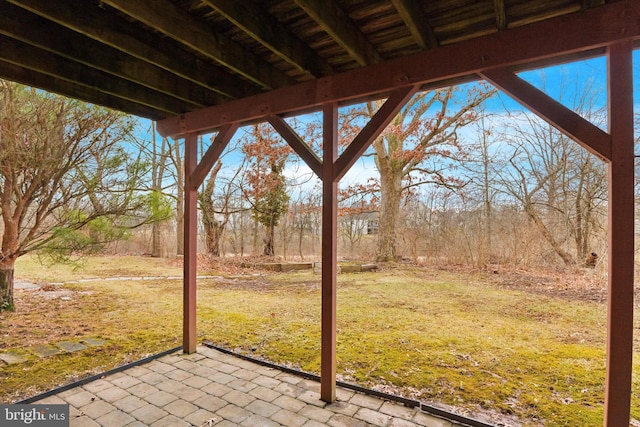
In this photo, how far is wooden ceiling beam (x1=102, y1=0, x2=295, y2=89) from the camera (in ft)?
5.60

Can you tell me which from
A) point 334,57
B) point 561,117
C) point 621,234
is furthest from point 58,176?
point 621,234

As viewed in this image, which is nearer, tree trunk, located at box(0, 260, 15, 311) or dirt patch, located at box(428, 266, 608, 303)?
tree trunk, located at box(0, 260, 15, 311)

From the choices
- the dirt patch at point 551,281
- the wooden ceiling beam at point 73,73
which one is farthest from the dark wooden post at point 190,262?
the dirt patch at point 551,281

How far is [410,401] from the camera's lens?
7.65 feet

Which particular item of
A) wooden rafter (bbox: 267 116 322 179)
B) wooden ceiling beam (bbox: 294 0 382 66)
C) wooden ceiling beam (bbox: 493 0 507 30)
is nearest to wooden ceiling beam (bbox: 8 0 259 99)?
wooden rafter (bbox: 267 116 322 179)

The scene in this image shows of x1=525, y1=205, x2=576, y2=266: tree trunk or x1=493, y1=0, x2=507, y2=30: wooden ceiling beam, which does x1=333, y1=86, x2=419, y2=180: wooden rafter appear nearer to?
x1=493, y1=0, x2=507, y2=30: wooden ceiling beam

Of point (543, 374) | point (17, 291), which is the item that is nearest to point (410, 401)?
point (543, 374)

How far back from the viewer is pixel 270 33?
1.91 metres

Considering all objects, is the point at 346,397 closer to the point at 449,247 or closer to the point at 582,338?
the point at 582,338

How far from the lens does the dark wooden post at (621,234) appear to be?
1.53 meters

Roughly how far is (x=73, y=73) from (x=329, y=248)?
239 cm

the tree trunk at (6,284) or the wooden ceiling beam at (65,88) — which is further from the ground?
the wooden ceiling beam at (65,88)

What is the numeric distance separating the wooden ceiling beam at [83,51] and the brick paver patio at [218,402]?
8.07 feet

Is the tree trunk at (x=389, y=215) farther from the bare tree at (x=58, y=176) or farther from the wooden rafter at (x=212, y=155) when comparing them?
the wooden rafter at (x=212, y=155)
